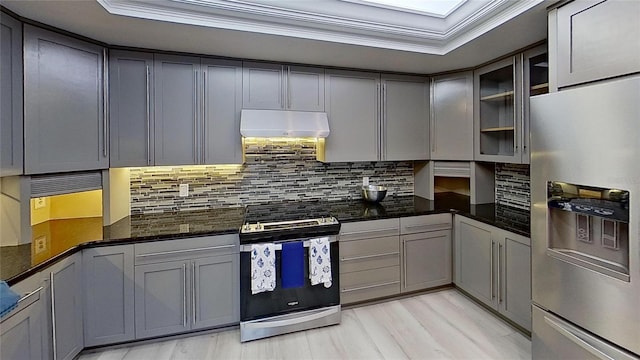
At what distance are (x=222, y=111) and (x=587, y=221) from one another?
2.69 meters

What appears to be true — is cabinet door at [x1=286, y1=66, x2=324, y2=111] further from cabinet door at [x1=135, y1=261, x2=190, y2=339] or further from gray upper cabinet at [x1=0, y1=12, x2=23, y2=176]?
gray upper cabinet at [x1=0, y1=12, x2=23, y2=176]

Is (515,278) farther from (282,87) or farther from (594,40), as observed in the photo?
(282,87)

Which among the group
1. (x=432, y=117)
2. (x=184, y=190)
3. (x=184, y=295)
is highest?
(x=432, y=117)

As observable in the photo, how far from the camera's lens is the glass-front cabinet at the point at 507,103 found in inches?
99.7

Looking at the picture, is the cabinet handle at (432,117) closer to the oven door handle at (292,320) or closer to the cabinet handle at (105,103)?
the oven door handle at (292,320)

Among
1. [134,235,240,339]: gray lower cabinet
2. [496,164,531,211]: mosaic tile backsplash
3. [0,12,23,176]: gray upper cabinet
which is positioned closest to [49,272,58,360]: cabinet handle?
[134,235,240,339]: gray lower cabinet

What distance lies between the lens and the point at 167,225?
8.25 feet

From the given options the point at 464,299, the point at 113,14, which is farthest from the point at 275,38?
the point at 464,299

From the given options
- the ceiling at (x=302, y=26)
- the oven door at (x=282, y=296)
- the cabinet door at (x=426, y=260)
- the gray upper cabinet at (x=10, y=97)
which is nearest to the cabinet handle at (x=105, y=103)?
the ceiling at (x=302, y=26)

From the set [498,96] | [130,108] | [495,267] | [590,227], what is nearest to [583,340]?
[590,227]

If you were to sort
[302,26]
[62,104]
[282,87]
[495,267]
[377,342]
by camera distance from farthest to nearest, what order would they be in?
[282,87], [495,267], [377,342], [302,26], [62,104]

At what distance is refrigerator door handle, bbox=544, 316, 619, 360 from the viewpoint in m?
1.51

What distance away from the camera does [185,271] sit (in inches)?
91.3

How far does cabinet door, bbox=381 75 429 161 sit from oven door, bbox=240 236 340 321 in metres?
1.39
